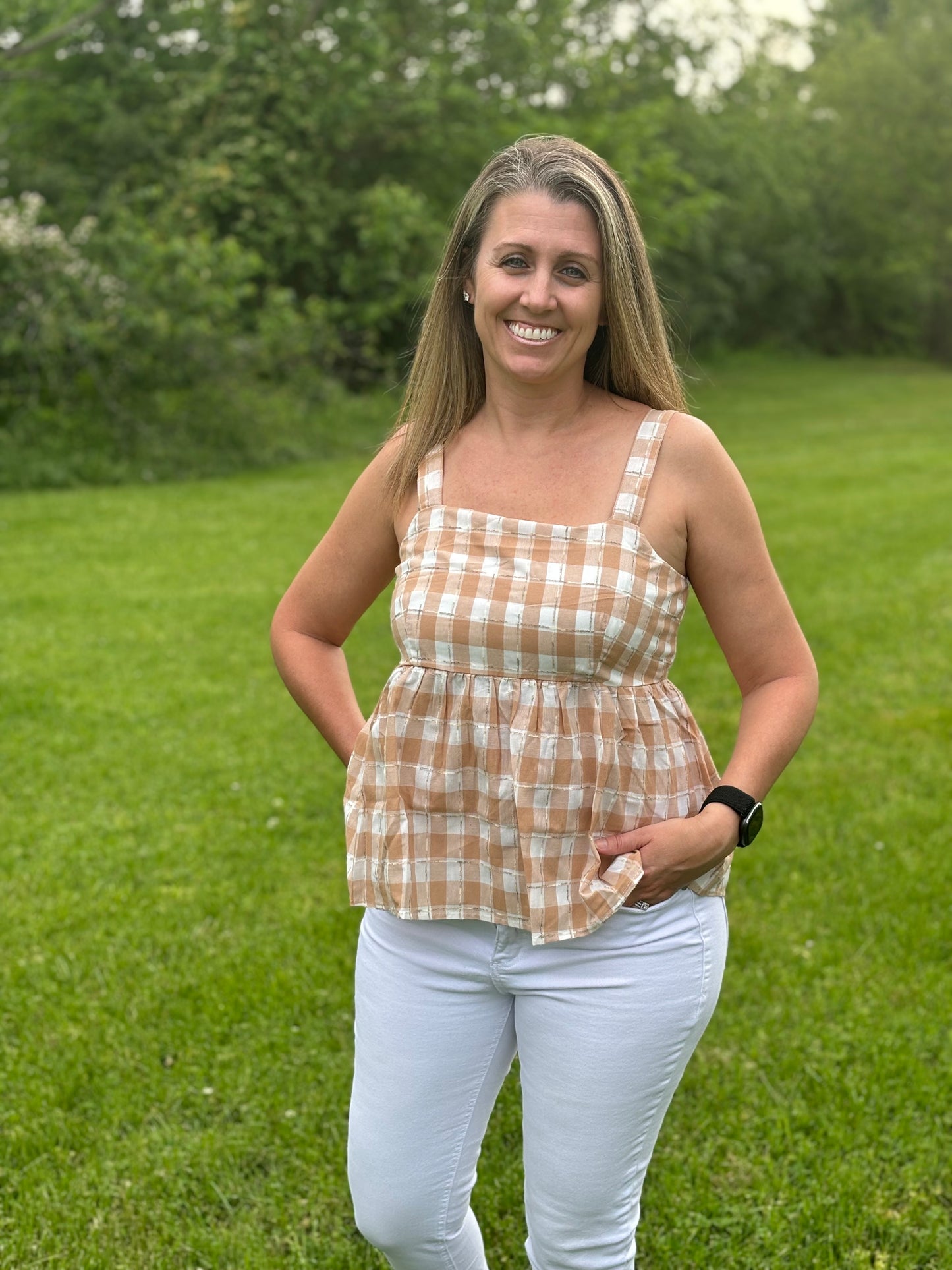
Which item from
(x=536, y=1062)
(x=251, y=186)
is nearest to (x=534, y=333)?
(x=536, y=1062)

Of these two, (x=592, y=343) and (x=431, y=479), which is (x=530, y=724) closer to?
(x=431, y=479)

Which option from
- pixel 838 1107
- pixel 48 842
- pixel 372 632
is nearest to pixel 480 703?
pixel 838 1107

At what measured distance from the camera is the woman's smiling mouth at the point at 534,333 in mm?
2162

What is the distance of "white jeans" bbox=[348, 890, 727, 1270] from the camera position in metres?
2.05

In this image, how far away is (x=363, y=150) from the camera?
67.9 ft

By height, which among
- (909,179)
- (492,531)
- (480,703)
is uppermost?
(909,179)

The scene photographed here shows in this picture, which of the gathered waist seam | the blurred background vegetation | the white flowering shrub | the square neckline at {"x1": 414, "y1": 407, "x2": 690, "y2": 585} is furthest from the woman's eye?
the white flowering shrub

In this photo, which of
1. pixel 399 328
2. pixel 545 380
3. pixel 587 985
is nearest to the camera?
pixel 587 985

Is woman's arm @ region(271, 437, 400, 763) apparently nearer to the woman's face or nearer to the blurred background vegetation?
the woman's face

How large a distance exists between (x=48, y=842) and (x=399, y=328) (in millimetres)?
17891

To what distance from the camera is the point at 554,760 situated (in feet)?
6.64

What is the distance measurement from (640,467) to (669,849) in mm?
623

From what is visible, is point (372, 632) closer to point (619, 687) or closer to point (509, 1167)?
point (509, 1167)

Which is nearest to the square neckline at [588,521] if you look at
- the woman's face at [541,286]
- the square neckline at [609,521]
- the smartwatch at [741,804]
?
the square neckline at [609,521]
